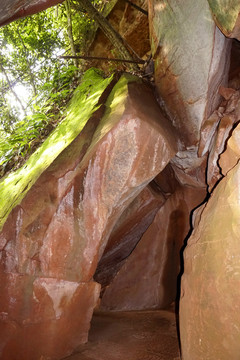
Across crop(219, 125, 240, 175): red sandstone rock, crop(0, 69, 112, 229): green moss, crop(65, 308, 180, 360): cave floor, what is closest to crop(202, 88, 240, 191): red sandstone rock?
crop(219, 125, 240, 175): red sandstone rock

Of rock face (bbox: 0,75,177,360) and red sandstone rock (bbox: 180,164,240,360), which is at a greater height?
rock face (bbox: 0,75,177,360)

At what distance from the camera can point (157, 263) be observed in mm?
6348

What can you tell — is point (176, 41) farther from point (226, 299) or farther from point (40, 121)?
point (226, 299)

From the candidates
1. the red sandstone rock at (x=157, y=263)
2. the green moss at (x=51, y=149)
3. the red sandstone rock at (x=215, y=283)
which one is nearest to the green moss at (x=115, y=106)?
the green moss at (x=51, y=149)

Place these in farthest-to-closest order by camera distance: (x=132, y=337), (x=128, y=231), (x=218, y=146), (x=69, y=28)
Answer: (x=69, y=28) < (x=128, y=231) < (x=132, y=337) < (x=218, y=146)

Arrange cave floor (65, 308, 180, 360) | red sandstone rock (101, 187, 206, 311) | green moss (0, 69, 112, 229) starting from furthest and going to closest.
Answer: red sandstone rock (101, 187, 206, 311)
green moss (0, 69, 112, 229)
cave floor (65, 308, 180, 360)

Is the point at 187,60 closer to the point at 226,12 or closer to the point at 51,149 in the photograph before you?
the point at 226,12

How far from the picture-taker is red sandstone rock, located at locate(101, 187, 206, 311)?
20.4 ft

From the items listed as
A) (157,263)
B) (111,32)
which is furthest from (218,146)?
(111,32)

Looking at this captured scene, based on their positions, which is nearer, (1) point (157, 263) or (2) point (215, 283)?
(2) point (215, 283)

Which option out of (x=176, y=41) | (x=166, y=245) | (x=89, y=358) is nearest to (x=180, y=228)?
(x=166, y=245)

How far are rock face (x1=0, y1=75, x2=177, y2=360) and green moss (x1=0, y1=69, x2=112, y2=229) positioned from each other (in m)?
0.20

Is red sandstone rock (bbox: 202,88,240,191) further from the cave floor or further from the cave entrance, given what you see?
the cave floor

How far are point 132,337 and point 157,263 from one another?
198 cm
